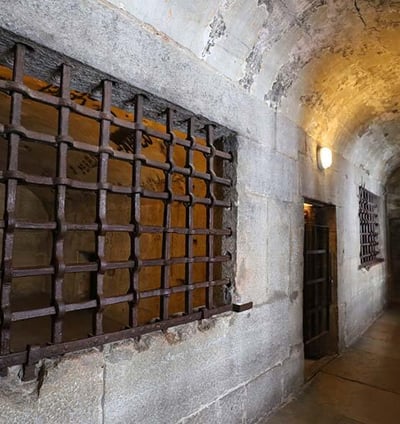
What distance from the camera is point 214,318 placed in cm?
184

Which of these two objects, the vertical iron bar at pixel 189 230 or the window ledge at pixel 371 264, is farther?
the window ledge at pixel 371 264

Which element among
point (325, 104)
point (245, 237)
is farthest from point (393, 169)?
point (245, 237)

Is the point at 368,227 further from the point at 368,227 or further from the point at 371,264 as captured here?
the point at 371,264

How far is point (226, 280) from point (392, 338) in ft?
11.1

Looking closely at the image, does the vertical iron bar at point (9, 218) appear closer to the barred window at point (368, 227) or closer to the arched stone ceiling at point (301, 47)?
the arched stone ceiling at point (301, 47)

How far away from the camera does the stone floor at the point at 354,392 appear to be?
2.24 meters

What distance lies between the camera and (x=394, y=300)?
20.6 ft

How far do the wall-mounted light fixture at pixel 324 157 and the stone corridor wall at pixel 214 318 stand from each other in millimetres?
150

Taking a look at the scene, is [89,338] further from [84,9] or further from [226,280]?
[84,9]

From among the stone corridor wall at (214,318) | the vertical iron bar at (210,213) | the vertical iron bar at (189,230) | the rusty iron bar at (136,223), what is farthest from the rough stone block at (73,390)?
the vertical iron bar at (210,213)

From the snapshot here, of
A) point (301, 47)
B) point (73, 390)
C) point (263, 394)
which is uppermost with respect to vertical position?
point (301, 47)

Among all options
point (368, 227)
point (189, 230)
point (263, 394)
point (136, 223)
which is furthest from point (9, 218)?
point (368, 227)

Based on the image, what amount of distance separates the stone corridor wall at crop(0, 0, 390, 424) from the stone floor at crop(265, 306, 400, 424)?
0.51ft

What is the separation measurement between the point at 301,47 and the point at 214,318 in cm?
197
